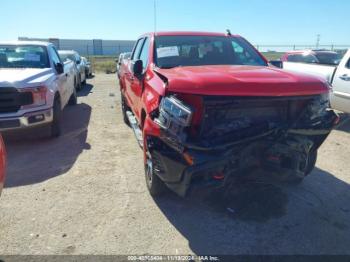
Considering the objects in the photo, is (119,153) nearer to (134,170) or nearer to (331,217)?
(134,170)

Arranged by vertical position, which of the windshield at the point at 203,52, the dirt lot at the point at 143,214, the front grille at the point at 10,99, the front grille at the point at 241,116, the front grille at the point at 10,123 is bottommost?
the dirt lot at the point at 143,214

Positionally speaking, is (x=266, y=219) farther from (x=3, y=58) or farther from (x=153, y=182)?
(x=3, y=58)

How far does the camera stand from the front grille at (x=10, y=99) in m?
5.50

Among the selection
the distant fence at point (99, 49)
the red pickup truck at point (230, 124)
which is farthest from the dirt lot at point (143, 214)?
the distant fence at point (99, 49)

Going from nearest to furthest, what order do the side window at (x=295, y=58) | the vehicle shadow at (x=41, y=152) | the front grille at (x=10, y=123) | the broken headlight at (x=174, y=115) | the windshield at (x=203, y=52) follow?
the broken headlight at (x=174, y=115), the windshield at (x=203, y=52), the vehicle shadow at (x=41, y=152), the front grille at (x=10, y=123), the side window at (x=295, y=58)

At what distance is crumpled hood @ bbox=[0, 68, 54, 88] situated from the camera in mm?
5566

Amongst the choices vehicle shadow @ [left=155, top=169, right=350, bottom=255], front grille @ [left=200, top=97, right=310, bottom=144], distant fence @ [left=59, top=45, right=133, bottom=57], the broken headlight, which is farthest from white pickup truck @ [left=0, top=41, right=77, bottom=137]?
distant fence @ [left=59, top=45, right=133, bottom=57]

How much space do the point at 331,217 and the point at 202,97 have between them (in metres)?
1.98

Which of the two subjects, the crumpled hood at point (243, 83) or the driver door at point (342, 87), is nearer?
the crumpled hood at point (243, 83)

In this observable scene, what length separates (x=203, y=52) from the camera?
4.74m

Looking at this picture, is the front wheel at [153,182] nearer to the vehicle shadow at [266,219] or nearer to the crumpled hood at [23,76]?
the vehicle shadow at [266,219]

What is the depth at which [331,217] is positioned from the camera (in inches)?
143

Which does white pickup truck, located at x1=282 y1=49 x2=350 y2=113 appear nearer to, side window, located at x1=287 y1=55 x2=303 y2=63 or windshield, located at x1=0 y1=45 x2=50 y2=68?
side window, located at x1=287 y1=55 x2=303 y2=63

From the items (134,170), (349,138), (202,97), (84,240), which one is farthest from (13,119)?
(349,138)
